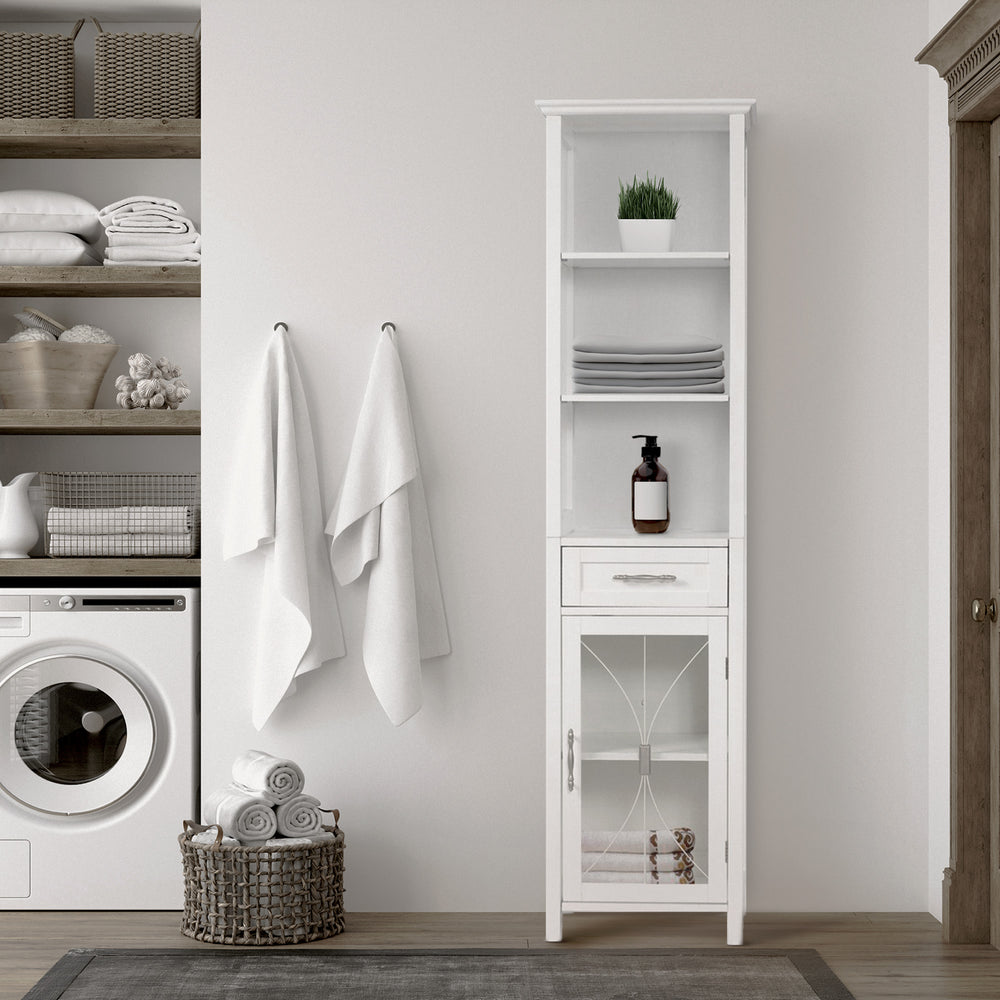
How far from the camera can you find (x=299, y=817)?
9.36 ft

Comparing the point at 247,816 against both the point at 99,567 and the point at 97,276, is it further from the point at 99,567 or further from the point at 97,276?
the point at 97,276

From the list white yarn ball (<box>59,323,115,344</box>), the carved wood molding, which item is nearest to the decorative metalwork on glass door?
the carved wood molding

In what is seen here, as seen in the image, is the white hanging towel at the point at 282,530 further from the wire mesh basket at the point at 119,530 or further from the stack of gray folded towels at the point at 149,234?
the stack of gray folded towels at the point at 149,234

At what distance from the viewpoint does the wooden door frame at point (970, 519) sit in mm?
2799

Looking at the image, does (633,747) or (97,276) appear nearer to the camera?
(633,747)

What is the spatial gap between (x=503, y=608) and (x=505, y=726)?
0.31 meters

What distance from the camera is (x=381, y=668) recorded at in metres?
2.95

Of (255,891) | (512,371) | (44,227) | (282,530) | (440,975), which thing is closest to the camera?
(440,975)

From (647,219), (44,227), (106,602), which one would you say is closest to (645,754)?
(647,219)

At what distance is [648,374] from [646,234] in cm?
36

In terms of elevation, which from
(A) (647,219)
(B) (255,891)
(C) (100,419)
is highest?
(A) (647,219)

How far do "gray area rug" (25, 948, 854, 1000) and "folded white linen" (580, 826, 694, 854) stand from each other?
0.78 ft

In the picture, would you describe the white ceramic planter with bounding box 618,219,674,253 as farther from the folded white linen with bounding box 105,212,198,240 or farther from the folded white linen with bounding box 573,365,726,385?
the folded white linen with bounding box 105,212,198,240

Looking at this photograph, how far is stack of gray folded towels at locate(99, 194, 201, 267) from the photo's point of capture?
3.14 meters
